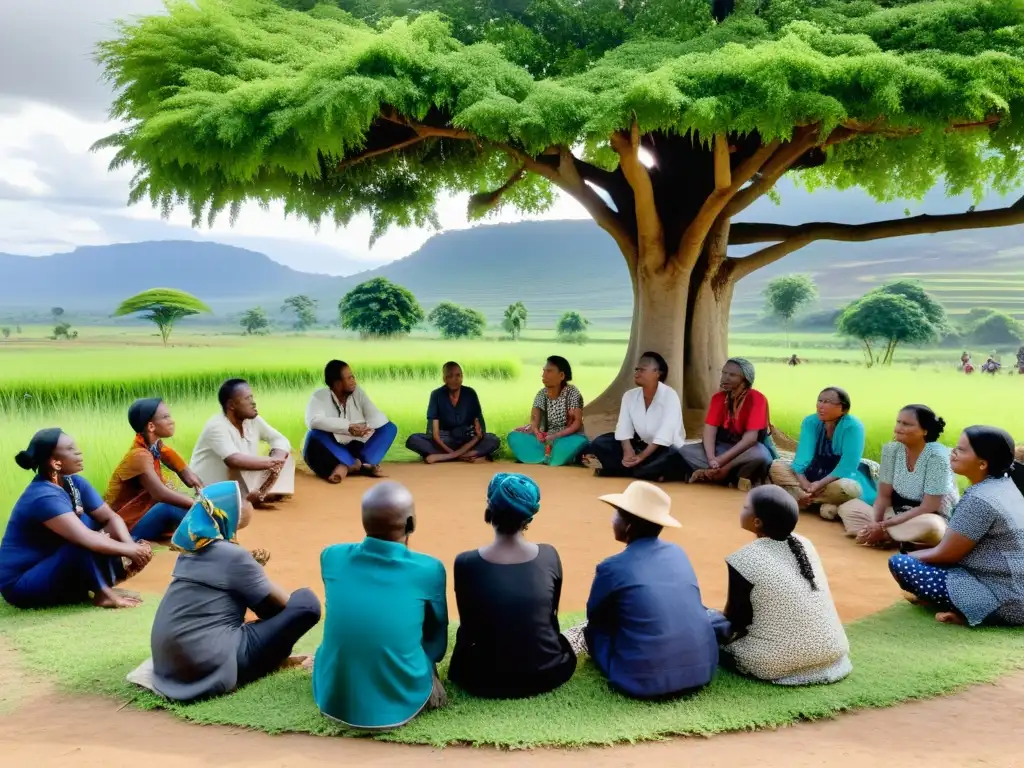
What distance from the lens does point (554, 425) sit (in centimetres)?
981

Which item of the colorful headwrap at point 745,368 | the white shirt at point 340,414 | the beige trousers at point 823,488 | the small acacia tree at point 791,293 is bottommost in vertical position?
the beige trousers at point 823,488

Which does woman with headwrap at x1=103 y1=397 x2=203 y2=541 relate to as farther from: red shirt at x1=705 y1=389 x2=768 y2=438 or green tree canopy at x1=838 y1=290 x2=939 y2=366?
green tree canopy at x1=838 y1=290 x2=939 y2=366

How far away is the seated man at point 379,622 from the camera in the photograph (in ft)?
11.2

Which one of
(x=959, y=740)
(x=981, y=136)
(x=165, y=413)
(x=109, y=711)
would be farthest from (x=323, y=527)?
(x=981, y=136)

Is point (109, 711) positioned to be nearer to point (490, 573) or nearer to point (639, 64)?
point (490, 573)

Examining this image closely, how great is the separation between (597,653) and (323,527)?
3.71 m

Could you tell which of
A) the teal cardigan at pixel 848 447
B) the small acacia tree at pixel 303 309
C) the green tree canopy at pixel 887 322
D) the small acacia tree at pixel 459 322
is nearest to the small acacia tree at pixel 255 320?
the small acacia tree at pixel 303 309

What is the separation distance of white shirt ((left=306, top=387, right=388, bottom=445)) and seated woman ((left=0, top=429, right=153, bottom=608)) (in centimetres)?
373

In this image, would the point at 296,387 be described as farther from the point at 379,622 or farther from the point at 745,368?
the point at 379,622

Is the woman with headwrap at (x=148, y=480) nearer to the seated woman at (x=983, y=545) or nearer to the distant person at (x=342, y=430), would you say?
the distant person at (x=342, y=430)

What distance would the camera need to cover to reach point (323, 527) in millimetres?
7090

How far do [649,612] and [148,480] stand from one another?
12.5ft

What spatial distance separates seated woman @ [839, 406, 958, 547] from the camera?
225 inches

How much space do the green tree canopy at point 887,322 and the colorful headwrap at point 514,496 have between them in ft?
112
